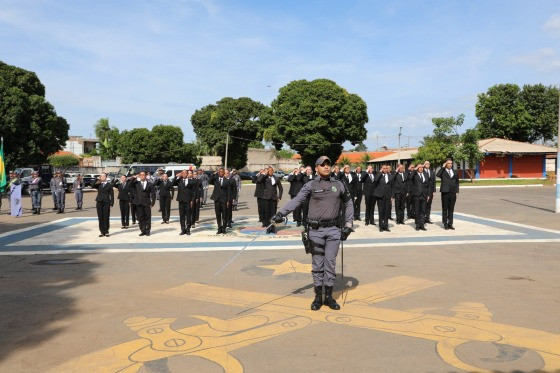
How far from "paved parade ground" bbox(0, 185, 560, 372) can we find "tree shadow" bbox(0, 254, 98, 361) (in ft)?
0.08

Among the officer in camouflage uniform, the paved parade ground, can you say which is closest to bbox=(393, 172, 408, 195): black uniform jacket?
the paved parade ground

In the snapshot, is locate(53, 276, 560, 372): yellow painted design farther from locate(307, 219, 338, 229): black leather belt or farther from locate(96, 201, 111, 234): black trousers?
locate(96, 201, 111, 234): black trousers

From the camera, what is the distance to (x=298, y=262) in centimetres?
888

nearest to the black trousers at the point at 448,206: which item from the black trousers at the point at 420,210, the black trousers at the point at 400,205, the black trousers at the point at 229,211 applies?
the black trousers at the point at 420,210

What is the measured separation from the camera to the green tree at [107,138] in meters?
81.5

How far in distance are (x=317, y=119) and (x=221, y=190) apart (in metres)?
40.7

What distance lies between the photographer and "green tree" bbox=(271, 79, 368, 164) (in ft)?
173

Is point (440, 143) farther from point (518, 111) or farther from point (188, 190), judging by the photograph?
point (188, 190)

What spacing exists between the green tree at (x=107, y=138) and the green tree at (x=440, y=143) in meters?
55.4

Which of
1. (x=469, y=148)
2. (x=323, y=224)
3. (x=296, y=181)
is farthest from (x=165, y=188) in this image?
(x=469, y=148)

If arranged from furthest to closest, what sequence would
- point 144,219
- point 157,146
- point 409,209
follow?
point 157,146 < point 409,209 < point 144,219

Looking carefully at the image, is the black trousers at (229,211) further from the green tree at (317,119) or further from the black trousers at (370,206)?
the green tree at (317,119)

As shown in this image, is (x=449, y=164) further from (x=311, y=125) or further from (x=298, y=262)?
(x=311, y=125)

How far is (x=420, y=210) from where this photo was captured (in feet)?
44.1
